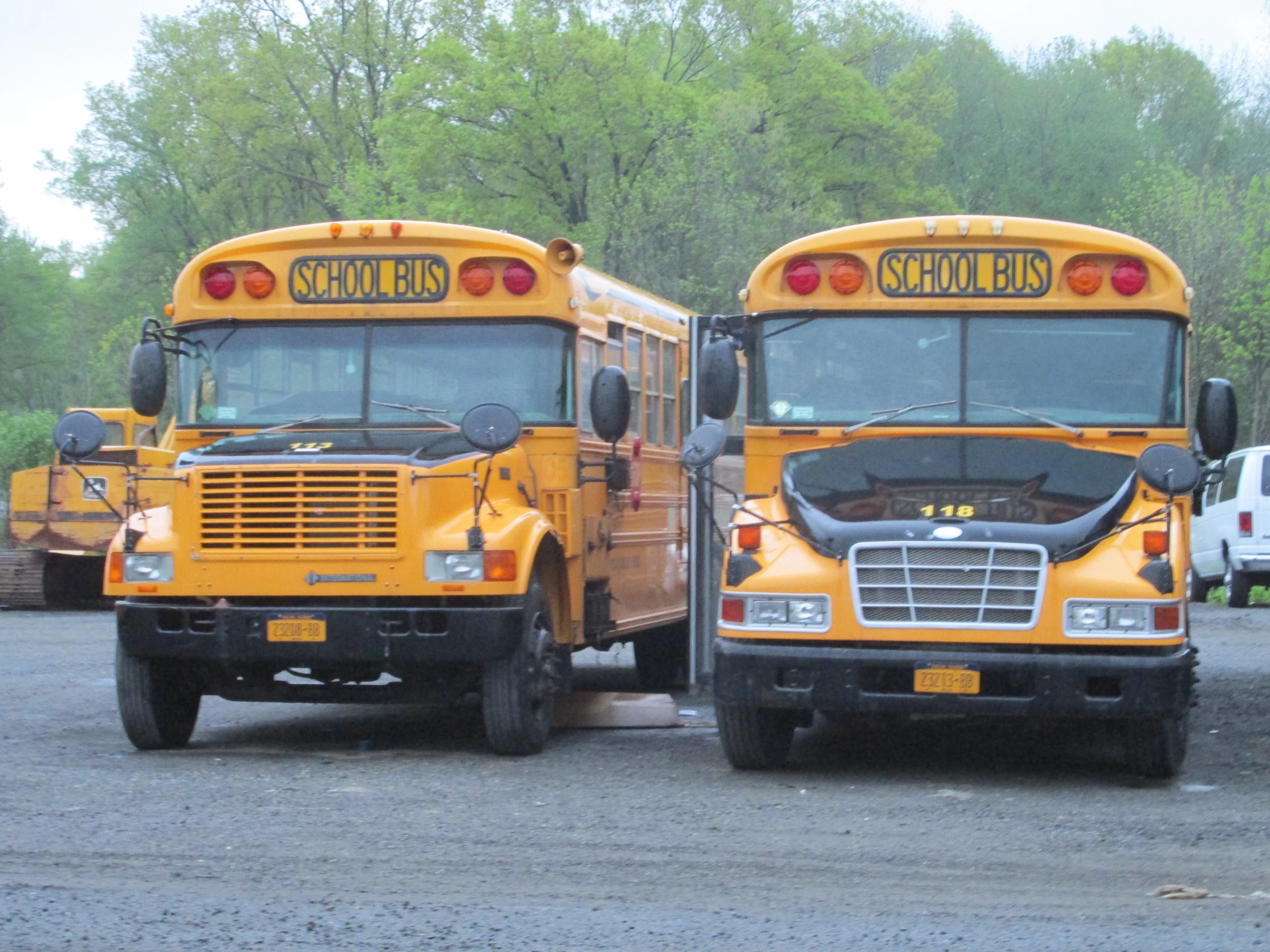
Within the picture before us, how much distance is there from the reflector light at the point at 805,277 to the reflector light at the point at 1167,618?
253 centimetres

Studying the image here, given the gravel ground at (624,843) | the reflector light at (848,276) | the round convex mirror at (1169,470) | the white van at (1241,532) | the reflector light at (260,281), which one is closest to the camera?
the gravel ground at (624,843)

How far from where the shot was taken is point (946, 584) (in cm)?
820

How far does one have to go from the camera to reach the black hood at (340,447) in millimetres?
9148

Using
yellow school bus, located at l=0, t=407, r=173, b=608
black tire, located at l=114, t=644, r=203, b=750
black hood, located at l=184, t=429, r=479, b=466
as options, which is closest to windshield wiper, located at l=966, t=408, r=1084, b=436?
black hood, located at l=184, t=429, r=479, b=466

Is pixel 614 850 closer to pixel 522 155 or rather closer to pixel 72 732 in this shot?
pixel 72 732

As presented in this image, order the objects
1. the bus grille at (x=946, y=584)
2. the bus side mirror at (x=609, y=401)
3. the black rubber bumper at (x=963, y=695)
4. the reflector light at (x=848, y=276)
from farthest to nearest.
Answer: the bus side mirror at (x=609, y=401)
the reflector light at (x=848, y=276)
the bus grille at (x=946, y=584)
the black rubber bumper at (x=963, y=695)

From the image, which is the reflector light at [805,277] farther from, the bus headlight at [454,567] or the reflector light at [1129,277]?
the bus headlight at [454,567]

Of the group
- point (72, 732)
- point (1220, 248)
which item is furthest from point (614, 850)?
point (1220, 248)

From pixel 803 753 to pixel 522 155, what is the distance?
124 ft

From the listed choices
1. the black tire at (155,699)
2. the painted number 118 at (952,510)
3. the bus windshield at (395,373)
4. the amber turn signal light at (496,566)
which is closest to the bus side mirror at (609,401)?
the bus windshield at (395,373)

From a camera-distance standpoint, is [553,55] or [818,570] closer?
[818,570]

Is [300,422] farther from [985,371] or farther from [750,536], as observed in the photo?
[985,371]

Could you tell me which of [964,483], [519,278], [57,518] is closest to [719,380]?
[964,483]

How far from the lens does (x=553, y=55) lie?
45.8 metres
